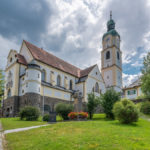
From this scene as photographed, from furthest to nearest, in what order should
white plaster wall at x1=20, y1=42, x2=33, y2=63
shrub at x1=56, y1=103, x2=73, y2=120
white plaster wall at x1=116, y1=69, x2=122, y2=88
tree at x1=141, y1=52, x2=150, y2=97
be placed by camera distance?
white plaster wall at x1=116, y1=69, x2=122, y2=88 → white plaster wall at x1=20, y1=42, x2=33, y2=63 → tree at x1=141, y1=52, x2=150, y2=97 → shrub at x1=56, y1=103, x2=73, y2=120

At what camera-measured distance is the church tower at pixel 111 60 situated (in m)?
55.6

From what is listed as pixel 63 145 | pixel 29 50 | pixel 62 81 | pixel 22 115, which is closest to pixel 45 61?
pixel 29 50

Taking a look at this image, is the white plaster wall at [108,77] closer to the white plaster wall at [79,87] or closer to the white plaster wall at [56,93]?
the white plaster wall at [79,87]

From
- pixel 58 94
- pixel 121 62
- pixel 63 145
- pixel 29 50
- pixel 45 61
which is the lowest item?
pixel 63 145

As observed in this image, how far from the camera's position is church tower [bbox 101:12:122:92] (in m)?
55.6

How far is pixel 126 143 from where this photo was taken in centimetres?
698

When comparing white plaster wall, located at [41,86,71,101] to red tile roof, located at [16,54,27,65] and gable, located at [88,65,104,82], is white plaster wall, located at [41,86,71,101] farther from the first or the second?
gable, located at [88,65,104,82]

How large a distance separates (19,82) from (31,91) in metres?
5.81

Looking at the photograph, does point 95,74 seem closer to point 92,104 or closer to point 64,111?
point 92,104

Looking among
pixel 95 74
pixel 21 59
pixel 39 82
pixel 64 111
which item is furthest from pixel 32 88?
pixel 95 74

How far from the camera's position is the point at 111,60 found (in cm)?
5728

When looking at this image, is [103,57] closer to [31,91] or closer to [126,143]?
[31,91]

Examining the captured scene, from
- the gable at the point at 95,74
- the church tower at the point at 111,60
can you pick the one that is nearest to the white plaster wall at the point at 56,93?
the gable at the point at 95,74

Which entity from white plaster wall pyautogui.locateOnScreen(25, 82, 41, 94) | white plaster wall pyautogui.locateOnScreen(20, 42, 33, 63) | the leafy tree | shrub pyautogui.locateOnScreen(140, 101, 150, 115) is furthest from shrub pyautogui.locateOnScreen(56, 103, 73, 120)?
white plaster wall pyautogui.locateOnScreen(20, 42, 33, 63)
